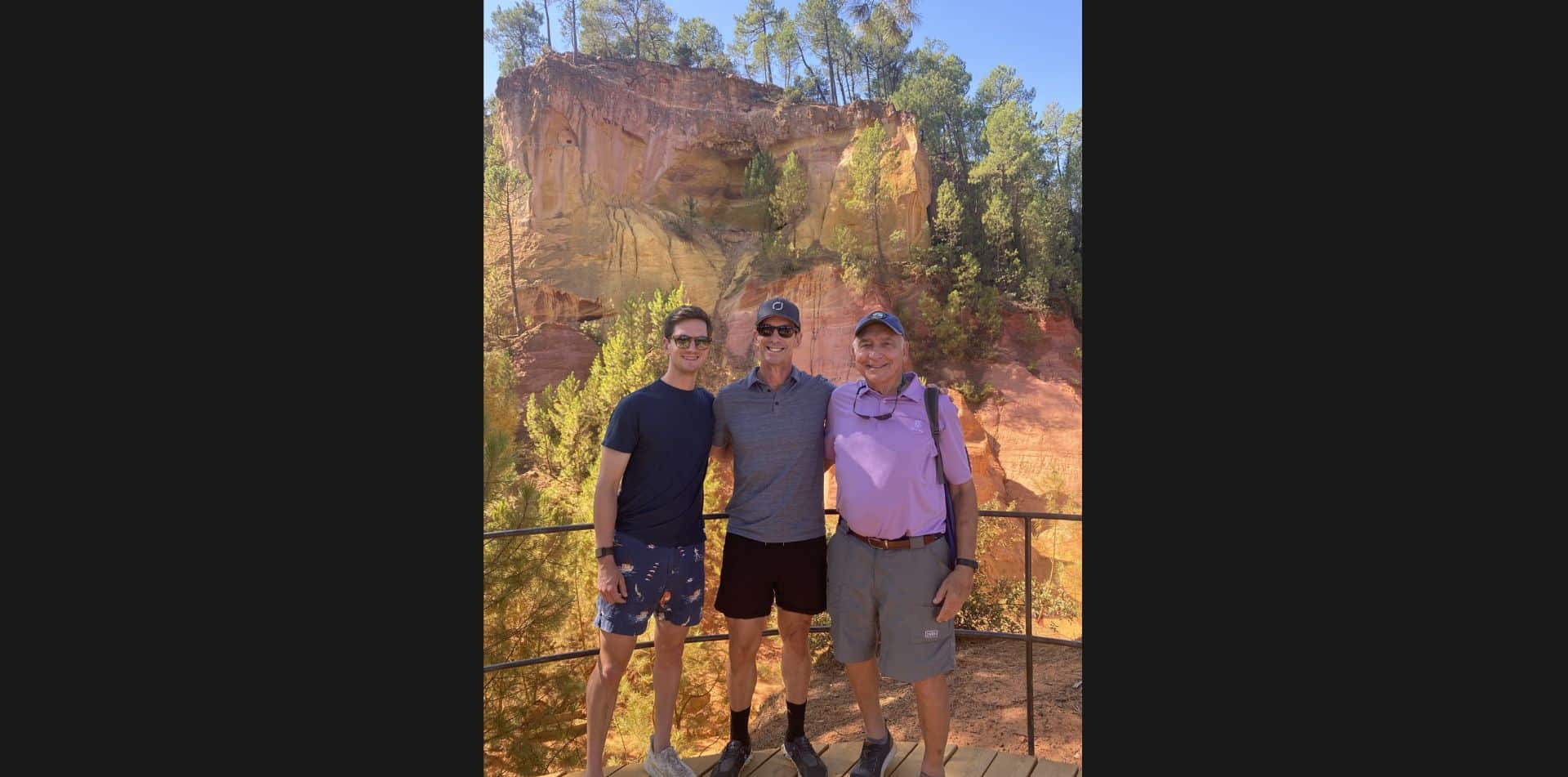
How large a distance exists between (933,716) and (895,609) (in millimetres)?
383

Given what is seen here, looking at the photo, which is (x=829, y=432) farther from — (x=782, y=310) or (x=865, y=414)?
(x=782, y=310)

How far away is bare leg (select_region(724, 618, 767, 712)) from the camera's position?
276 centimetres

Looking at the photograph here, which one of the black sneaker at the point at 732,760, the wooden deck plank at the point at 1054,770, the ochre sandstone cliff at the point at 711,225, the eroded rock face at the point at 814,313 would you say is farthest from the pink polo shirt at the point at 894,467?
the eroded rock face at the point at 814,313

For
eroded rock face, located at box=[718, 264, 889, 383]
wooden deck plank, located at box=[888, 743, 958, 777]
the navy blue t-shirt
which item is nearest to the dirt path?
eroded rock face, located at box=[718, 264, 889, 383]

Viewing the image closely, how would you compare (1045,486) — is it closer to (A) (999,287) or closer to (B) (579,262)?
(A) (999,287)

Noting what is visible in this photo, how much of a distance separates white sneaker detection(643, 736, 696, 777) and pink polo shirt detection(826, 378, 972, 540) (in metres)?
1.02

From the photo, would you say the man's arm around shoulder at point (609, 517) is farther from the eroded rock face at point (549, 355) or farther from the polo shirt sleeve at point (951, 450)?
the eroded rock face at point (549, 355)

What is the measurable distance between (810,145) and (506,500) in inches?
907

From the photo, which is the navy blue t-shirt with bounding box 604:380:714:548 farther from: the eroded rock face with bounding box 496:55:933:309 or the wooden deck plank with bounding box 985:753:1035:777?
the eroded rock face with bounding box 496:55:933:309

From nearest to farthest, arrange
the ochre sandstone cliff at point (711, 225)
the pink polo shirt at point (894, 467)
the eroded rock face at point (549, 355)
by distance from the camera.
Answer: the pink polo shirt at point (894, 467), the ochre sandstone cliff at point (711, 225), the eroded rock face at point (549, 355)

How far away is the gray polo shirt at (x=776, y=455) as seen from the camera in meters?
2.66

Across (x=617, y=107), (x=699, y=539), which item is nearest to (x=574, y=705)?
(x=699, y=539)

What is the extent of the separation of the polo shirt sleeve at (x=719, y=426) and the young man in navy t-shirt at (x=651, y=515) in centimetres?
3

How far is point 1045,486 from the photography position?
21891 millimetres
